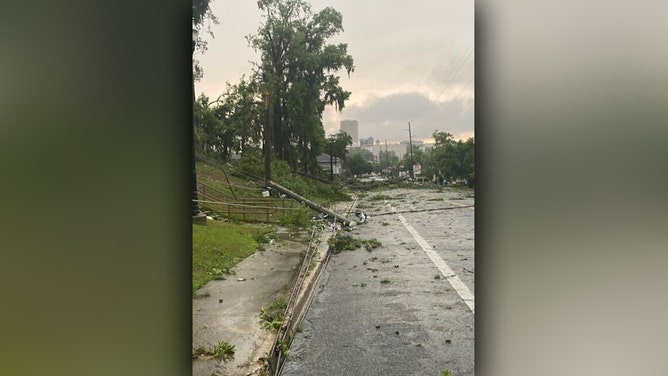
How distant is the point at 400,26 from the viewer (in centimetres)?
202

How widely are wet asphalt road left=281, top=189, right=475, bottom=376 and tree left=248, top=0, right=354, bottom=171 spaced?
43 centimetres

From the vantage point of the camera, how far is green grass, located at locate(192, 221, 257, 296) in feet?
6.63

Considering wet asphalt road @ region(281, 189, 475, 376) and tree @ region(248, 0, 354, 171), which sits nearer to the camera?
wet asphalt road @ region(281, 189, 475, 376)

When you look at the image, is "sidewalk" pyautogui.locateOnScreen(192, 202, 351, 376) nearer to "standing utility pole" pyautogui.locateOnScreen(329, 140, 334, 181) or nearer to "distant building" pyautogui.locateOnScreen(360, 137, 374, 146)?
"standing utility pole" pyautogui.locateOnScreen(329, 140, 334, 181)

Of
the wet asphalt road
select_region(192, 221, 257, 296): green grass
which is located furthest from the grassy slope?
the wet asphalt road

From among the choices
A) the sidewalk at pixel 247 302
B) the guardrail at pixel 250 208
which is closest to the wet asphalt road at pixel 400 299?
the sidewalk at pixel 247 302

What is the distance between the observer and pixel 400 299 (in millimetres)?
1991

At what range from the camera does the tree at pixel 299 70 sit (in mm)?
2072

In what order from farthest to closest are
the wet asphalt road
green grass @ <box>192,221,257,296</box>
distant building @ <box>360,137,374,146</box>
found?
distant building @ <box>360,137,374,146</box> < green grass @ <box>192,221,257,296</box> < the wet asphalt road

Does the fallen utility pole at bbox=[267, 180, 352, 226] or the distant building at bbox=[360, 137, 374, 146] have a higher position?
the distant building at bbox=[360, 137, 374, 146]
